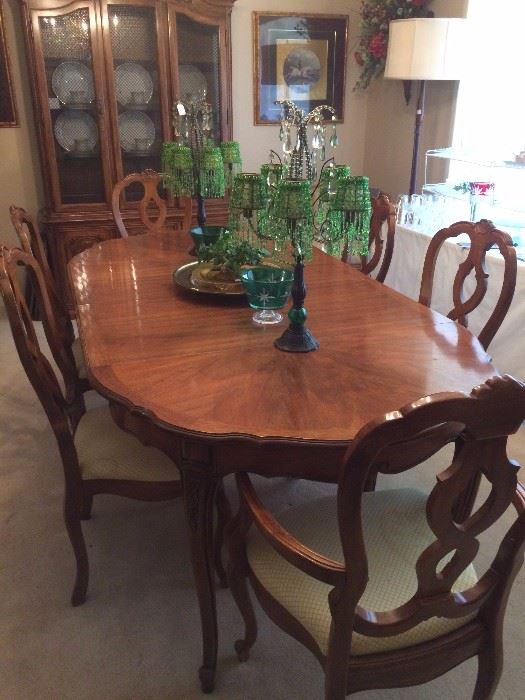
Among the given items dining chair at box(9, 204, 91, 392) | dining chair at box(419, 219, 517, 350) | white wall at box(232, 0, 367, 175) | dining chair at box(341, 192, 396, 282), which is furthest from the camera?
white wall at box(232, 0, 367, 175)

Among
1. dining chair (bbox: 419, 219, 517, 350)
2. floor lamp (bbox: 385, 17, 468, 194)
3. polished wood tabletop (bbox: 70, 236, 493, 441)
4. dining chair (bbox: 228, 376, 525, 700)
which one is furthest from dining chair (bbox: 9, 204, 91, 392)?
floor lamp (bbox: 385, 17, 468, 194)

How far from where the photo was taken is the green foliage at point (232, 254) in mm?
1915

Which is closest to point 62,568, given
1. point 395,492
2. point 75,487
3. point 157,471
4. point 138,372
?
point 75,487

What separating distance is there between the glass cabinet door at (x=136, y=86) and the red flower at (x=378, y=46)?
1.28 meters

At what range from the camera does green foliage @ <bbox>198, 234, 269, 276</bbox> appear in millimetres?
1915

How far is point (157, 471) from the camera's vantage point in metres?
1.52

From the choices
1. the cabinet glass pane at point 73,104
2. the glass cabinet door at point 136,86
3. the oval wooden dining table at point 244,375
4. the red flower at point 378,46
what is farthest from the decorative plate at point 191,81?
the oval wooden dining table at point 244,375

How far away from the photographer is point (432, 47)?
2744 mm

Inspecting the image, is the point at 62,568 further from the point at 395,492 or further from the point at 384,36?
the point at 384,36

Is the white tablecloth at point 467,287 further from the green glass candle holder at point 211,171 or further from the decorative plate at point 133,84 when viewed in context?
the decorative plate at point 133,84

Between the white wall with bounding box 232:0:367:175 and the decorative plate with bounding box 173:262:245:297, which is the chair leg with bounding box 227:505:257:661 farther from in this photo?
the white wall with bounding box 232:0:367:175

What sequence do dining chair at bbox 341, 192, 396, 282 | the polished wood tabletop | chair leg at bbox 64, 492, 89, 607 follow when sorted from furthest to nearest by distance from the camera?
1. dining chair at bbox 341, 192, 396, 282
2. chair leg at bbox 64, 492, 89, 607
3. the polished wood tabletop

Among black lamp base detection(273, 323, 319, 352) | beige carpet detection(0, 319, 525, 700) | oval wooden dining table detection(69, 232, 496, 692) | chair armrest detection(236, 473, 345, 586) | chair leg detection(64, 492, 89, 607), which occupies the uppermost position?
black lamp base detection(273, 323, 319, 352)

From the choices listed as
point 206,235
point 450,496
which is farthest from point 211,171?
point 450,496
